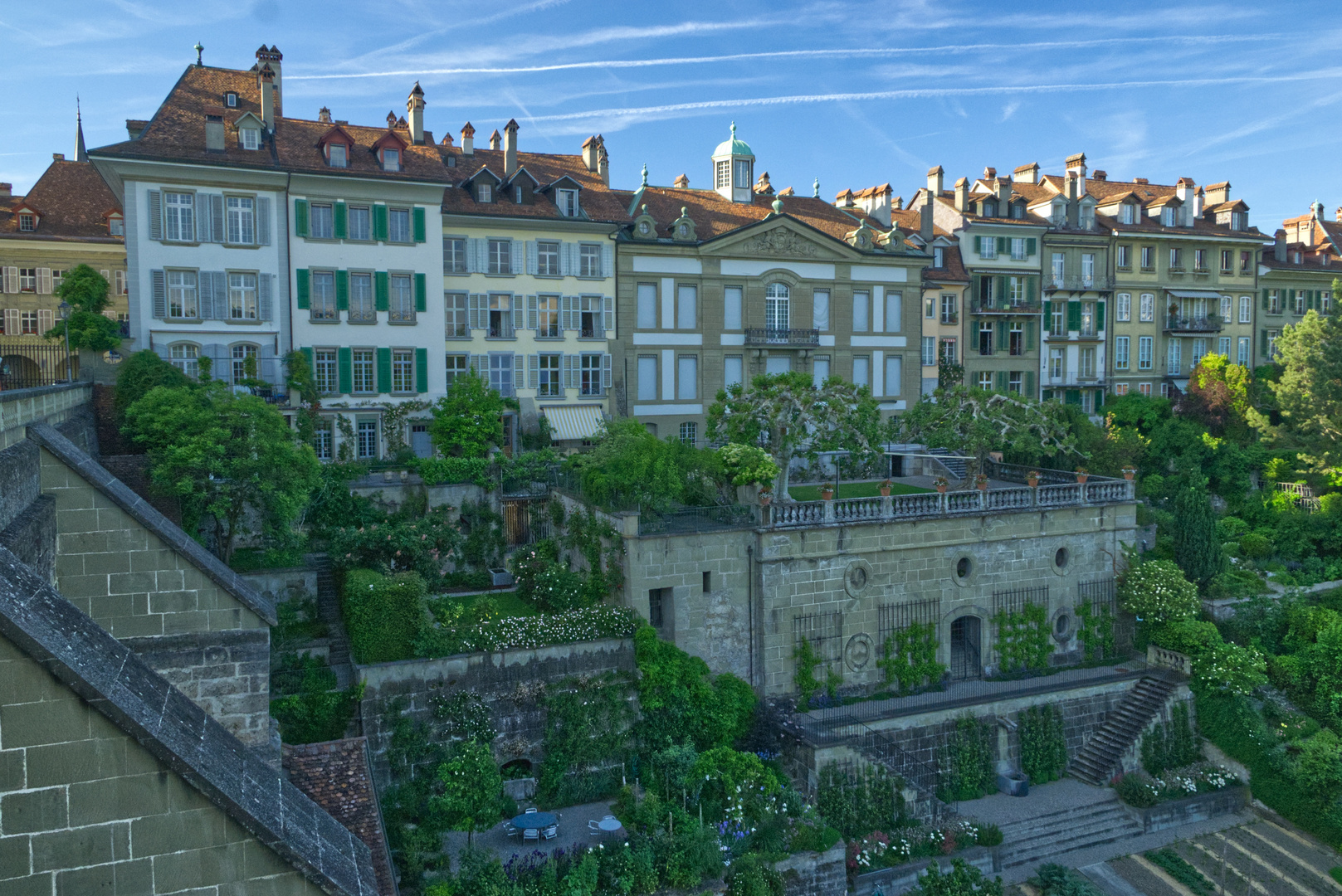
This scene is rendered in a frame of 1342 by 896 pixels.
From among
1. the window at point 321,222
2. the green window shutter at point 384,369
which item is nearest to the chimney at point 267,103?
the window at point 321,222

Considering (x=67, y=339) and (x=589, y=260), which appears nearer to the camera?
(x=67, y=339)

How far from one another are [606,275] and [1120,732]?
24125mm

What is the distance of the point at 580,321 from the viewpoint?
3759cm

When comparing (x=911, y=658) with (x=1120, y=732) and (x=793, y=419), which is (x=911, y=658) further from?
(x=793, y=419)

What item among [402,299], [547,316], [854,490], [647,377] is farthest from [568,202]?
[854,490]

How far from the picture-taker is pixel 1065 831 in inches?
880

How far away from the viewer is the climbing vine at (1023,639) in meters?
26.8

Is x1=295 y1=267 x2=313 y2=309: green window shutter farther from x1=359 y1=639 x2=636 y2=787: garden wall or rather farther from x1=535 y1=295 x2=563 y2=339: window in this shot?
x1=359 y1=639 x2=636 y2=787: garden wall

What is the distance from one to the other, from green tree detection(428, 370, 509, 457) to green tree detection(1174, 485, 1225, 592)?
75.0ft

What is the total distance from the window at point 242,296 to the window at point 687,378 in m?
16.2

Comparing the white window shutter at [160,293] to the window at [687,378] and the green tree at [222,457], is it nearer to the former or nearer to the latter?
the green tree at [222,457]

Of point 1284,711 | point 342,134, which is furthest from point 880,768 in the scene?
point 342,134

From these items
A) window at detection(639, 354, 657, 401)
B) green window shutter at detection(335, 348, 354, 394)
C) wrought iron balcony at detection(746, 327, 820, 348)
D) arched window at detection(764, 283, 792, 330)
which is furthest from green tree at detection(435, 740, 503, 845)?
arched window at detection(764, 283, 792, 330)

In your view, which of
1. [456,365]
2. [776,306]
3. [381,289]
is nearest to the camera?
[381,289]
